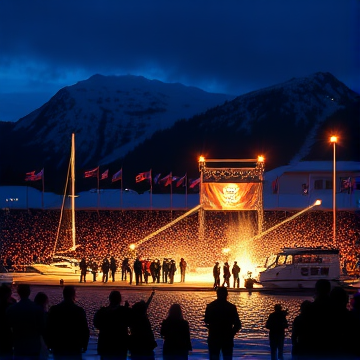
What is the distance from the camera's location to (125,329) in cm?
884

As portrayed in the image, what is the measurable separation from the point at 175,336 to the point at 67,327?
132 centimetres

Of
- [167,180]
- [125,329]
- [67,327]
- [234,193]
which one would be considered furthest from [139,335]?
[167,180]

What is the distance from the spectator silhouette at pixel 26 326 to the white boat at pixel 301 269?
22694 millimetres

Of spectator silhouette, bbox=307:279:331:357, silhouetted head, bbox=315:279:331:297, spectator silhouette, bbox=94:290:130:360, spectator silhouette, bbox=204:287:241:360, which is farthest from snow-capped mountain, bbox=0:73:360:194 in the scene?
spectator silhouette, bbox=307:279:331:357

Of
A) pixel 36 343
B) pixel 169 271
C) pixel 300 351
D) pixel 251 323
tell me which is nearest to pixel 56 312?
pixel 36 343

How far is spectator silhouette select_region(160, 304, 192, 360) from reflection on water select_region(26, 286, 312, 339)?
6929 mm

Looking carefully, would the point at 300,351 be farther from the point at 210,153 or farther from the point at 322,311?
the point at 210,153

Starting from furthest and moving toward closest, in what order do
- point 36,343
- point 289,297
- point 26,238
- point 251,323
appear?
1. point 26,238
2. point 289,297
3. point 251,323
4. point 36,343

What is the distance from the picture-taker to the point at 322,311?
26.6 feet

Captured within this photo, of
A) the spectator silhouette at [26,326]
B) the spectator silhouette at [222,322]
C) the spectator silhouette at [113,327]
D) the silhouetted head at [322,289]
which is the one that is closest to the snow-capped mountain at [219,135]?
the spectator silhouette at [222,322]

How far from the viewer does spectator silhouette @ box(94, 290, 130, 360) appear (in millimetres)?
8773

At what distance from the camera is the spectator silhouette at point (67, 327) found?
8516mm

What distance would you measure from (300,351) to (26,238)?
45.8 metres

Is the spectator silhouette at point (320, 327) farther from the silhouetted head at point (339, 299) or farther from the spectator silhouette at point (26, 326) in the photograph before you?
the spectator silhouette at point (26, 326)
